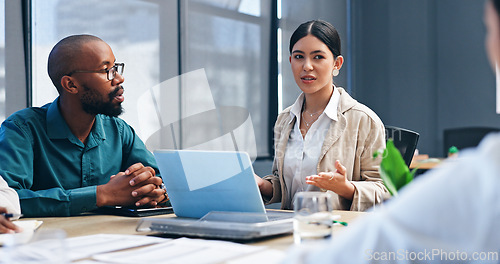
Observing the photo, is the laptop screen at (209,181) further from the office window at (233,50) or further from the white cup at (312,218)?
the office window at (233,50)

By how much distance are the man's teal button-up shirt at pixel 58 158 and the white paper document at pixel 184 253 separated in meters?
0.69

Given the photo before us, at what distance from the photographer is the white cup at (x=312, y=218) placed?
1.07 meters

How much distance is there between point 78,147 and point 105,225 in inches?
21.9

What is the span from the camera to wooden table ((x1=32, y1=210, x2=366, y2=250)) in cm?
115

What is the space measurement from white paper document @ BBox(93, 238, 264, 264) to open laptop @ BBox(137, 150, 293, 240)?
85mm

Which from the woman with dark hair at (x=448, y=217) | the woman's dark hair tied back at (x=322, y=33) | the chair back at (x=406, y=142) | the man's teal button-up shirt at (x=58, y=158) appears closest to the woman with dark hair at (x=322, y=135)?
the woman's dark hair tied back at (x=322, y=33)

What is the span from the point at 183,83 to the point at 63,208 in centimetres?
285

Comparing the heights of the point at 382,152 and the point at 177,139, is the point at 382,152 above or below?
above

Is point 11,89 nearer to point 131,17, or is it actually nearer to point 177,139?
point 131,17

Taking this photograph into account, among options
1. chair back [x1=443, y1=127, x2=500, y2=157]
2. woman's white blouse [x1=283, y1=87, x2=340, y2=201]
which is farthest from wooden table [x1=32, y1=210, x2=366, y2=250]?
chair back [x1=443, y1=127, x2=500, y2=157]

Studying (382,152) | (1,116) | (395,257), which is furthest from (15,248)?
(1,116)

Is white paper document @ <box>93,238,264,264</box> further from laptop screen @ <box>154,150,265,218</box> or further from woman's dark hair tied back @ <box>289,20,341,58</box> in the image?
woman's dark hair tied back @ <box>289,20,341,58</box>

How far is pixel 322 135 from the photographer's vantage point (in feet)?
7.19

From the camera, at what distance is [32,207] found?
5.27ft
